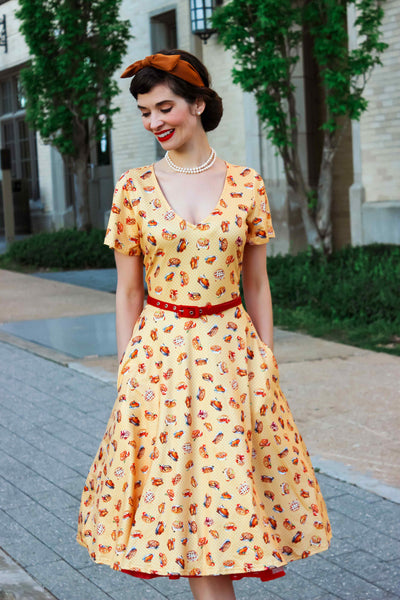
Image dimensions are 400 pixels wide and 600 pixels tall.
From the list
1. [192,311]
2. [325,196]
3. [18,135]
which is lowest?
[192,311]

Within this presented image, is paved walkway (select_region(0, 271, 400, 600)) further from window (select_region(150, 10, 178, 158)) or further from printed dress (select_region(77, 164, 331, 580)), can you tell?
window (select_region(150, 10, 178, 158))

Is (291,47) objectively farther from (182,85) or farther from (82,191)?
(182,85)

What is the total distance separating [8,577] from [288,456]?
4.84 feet

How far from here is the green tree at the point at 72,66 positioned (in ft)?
53.3

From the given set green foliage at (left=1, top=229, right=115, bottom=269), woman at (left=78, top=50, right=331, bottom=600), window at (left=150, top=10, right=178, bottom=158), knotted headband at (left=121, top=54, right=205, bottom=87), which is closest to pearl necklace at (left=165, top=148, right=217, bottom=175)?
woman at (left=78, top=50, right=331, bottom=600)

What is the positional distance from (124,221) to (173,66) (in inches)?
20.5

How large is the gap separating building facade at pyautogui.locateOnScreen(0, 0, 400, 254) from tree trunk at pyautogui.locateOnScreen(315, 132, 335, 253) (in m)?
1.13

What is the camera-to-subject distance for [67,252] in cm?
1616

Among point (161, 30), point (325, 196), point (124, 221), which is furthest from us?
point (161, 30)

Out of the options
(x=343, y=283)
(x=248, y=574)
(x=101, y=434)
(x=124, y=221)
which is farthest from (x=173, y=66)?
(x=343, y=283)

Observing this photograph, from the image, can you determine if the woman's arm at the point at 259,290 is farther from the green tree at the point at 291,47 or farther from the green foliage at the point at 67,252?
the green foliage at the point at 67,252

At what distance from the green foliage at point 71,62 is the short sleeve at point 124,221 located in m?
13.5

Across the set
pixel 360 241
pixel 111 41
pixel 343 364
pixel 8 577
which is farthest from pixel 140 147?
pixel 8 577

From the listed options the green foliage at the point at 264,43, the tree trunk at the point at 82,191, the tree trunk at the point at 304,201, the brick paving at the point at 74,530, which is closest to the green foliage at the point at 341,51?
the green foliage at the point at 264,43
